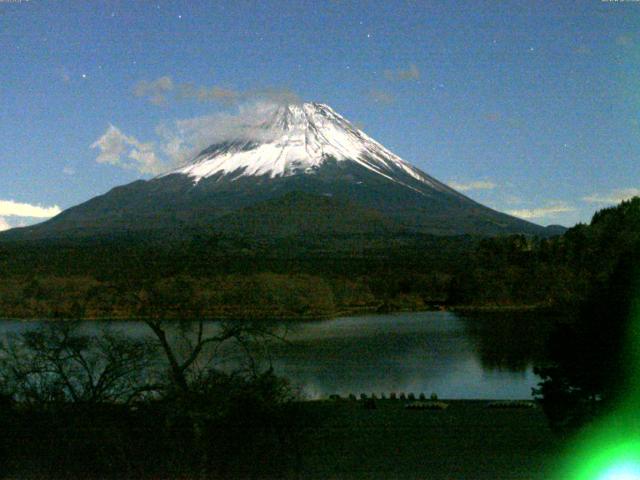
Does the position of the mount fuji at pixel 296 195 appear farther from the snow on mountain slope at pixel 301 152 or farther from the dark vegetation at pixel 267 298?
the dark vegetation at pixel 267 298

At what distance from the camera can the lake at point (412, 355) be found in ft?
56.9

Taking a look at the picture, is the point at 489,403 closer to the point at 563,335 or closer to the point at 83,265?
the point at 563,335

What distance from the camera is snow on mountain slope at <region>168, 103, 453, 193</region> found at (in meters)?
106

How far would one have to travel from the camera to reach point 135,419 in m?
6.91

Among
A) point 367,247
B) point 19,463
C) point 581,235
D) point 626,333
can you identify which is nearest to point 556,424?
point 626,333

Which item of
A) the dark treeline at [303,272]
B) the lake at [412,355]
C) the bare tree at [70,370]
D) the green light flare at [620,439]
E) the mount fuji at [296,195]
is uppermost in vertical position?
the mount fuji at [296,195]

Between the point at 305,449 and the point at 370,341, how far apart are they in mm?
20111

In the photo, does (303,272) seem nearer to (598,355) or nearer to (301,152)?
(598,355)

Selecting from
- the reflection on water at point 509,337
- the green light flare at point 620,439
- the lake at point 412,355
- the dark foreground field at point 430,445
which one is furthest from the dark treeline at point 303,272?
the green light flare at point 620,439

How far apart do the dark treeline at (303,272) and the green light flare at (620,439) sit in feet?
10.9

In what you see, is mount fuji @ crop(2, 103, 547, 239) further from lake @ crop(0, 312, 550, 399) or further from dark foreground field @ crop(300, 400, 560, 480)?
dark foreground field @ crop(300, 400, 560, 480)

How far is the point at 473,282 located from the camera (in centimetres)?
4272

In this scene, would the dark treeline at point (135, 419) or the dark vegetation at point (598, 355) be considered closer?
the dark treeline at point (135, 419)

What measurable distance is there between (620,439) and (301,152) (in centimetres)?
10850
